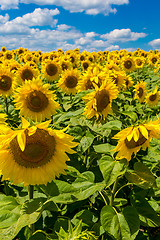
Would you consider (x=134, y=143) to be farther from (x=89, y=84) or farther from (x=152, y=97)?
(x=152, y=97)

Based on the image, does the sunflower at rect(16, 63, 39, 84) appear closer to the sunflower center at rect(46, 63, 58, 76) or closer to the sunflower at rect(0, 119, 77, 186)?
the sunflower center at rect(46, 63, 58, 76)

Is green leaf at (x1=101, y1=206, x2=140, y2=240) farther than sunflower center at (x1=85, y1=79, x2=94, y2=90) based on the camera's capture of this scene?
No

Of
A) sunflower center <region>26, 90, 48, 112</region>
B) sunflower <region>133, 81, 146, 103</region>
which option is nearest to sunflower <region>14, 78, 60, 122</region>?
sunflower center <region>26, 90, 48, 112</region>

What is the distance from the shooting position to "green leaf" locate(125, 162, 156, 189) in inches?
86.3

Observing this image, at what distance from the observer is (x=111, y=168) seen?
2.26 metres

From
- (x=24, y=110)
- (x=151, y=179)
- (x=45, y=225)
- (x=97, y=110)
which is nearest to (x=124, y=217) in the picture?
(x=151, y=179)

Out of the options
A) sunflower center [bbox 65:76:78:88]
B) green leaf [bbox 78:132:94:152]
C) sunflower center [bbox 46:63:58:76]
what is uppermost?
sunflower center [bbox 46:63:58:76]

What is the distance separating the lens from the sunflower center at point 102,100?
341 cm

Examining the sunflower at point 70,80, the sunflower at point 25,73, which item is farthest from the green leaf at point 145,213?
the sunflower at point 25,73

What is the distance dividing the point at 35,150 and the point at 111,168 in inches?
31.0

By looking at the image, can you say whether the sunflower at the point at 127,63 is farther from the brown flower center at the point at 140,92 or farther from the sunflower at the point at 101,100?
the sunflower at the point at 101,100

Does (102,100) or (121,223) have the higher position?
(102,100)

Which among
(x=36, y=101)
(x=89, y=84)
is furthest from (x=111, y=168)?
(x=36, y=101)

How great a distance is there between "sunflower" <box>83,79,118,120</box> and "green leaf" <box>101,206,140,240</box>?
1.45 meters
